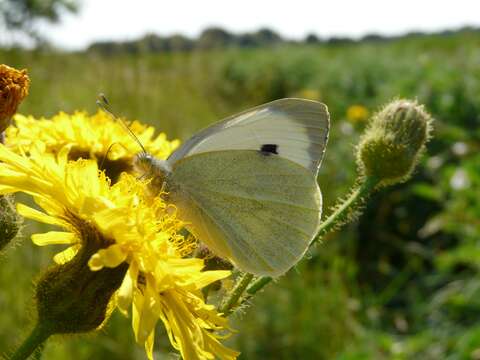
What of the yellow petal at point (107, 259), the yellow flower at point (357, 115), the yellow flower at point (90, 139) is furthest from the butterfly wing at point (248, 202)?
the yellow flower at point (357, 115)

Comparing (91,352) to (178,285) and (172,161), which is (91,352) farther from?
(178,285)

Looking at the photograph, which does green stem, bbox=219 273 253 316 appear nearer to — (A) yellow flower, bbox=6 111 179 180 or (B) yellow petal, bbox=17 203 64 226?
(B) yellow petal, bbox=17 203 64 226

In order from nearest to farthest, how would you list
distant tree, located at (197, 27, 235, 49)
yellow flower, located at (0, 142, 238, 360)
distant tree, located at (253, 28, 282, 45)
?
1. yellow flower, located at (0, 142, 238, 360)
2. distant tree, located at (197, 27, 235, 49)
3. distant tree, located at (253, 28, 282, 45)

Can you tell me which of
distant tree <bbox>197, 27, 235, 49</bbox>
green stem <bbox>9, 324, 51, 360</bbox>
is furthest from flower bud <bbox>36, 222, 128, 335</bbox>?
distant tree <bbox>197, 27, 235, 49</bbox>

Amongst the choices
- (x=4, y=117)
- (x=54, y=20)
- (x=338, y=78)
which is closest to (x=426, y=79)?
(x=338, y=78)

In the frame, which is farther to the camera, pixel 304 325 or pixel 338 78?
pixel 338 78

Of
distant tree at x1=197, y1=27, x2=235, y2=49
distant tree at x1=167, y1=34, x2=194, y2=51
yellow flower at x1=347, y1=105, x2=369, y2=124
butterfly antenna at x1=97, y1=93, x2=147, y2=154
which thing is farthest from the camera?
distant tree at x1=197, y1=27, x2=235, y2=49
